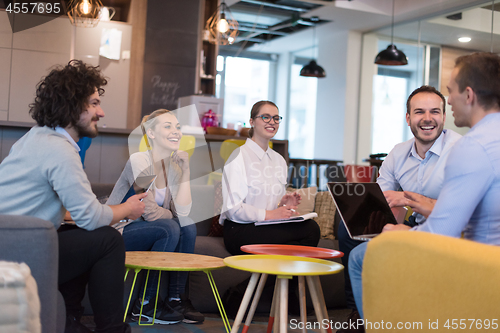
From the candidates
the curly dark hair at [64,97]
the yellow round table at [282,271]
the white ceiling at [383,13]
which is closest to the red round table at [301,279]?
the yellow round table at [282,271]

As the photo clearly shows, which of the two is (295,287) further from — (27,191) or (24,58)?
(24,58)

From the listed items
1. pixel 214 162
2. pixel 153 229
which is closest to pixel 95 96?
pixel 153 229

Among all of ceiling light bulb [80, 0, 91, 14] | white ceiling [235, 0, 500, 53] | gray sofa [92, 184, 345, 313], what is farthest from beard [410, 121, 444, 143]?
white ceiling [235, 0, 500, 53]

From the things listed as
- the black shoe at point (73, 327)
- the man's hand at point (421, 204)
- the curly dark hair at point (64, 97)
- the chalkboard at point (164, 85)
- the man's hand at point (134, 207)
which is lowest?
the black shoe at point (73, 327)

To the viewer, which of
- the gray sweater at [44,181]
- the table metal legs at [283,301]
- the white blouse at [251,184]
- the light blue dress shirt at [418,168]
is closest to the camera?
the gray sweater at [44,181]

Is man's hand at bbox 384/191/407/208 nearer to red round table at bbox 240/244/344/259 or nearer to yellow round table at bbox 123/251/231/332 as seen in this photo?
red round table at bbox 240/244/344/259

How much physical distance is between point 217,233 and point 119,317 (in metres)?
1.40

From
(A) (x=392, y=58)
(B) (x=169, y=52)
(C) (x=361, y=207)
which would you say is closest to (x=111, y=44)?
(B) (x=169, y=52)

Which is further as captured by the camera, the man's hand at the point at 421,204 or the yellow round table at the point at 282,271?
the man's hand at the point at 421,204

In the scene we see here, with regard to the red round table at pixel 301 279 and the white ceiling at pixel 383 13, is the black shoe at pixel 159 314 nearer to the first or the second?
the red round table at pixel 301 279

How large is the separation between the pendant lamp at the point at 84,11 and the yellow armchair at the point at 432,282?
15.8ft

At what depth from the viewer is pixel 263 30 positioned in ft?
30.5

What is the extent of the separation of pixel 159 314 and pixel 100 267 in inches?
30.6

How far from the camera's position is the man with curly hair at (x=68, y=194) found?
1602mm
